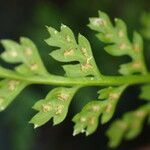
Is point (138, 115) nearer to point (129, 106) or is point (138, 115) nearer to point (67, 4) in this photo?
point (129, 106)

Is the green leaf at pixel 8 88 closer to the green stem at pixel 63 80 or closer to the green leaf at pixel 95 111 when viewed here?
the green stem at pixel 63 80

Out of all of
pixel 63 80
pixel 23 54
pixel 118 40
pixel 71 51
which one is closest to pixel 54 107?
pixel 63 80

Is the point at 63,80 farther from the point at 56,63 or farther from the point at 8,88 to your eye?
the point at 56,63

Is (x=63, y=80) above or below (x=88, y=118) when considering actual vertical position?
above

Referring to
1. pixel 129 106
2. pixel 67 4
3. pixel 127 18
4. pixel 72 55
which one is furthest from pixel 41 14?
pixel 72 55

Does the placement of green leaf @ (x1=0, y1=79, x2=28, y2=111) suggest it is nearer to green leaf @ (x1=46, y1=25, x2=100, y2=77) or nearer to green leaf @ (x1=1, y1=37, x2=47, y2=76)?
green leaf @ (x1=1, y1=37, x2=47, y2=76)

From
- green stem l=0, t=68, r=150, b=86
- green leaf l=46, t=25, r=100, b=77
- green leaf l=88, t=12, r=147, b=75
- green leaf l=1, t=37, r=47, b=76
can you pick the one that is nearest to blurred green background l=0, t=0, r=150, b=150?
green leaf l=88, t=12, r=147, b=75
